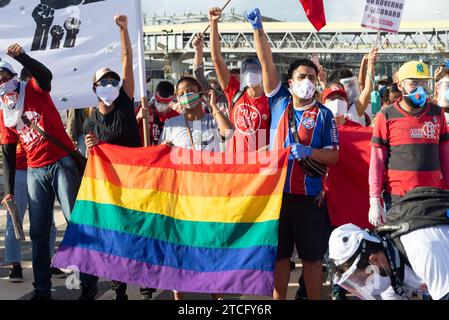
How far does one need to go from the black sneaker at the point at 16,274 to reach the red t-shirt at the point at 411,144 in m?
3.67

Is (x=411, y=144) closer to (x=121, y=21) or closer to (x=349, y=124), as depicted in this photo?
(x=349, y=124)

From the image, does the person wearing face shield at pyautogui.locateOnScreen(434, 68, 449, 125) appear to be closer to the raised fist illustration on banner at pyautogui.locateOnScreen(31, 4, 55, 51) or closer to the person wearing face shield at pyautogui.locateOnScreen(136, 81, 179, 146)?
the person wearing face shield at pyautogui.locateOnScreen(136, 81, 179, 146)

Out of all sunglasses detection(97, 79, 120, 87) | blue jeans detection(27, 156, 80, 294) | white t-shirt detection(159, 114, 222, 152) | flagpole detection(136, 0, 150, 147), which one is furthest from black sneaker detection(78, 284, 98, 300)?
sunglasses detection(97, 79, 120, 87)

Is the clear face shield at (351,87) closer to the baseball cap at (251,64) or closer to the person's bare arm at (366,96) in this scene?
the person's bare arm at (366,96)

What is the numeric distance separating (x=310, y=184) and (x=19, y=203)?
10.8 ft

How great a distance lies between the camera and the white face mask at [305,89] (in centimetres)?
505

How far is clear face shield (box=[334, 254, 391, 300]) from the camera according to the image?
388 centimetres

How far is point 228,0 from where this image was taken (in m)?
6.49

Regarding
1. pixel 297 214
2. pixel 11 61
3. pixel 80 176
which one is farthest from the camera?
pixel 11 61

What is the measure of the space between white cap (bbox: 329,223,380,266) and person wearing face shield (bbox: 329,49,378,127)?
2.99m

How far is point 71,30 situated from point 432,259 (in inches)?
174

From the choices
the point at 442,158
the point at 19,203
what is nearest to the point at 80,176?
the point at 19,203
